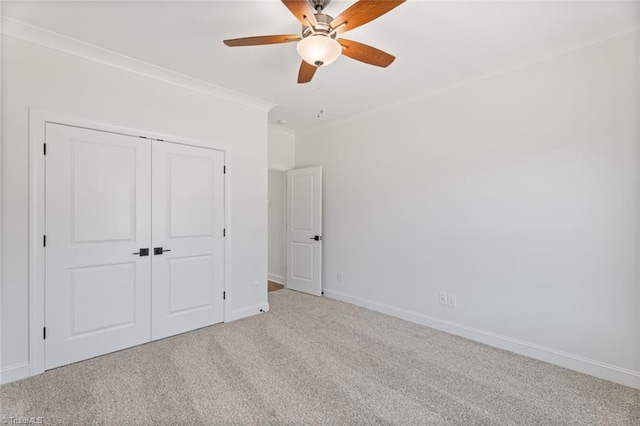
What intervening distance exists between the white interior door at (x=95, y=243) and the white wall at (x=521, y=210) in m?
2.62

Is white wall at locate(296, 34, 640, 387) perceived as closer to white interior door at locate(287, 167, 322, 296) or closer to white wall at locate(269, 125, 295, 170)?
white interior door at locate(287, 167, 322, 296)

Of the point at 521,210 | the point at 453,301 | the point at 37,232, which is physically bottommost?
the point at 453,301

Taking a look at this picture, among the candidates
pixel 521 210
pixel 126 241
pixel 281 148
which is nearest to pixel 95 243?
pixel 126 241

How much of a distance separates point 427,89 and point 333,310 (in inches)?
113

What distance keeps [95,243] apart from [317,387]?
7.32 ft

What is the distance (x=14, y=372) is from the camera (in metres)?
2.23

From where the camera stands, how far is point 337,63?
2742 millimetres

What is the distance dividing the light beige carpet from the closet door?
29 centimetres

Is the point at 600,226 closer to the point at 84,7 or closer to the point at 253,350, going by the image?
the point at 253,350

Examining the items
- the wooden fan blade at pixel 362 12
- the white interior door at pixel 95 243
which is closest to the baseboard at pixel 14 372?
the white interior door at pixel 95 243

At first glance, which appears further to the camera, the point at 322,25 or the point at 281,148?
the point at 281,148

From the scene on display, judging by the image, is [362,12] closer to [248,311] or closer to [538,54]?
[538,54]

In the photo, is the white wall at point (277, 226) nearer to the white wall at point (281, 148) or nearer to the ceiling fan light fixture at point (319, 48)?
the white wall at point (281, 148)

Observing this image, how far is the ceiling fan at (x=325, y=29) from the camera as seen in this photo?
64.4 inches
